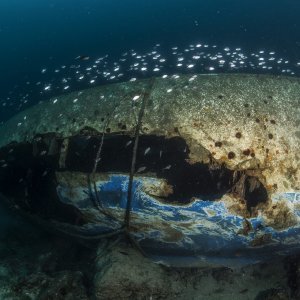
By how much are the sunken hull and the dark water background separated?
11751 mm

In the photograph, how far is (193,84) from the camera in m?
4.93

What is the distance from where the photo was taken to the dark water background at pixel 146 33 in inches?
736

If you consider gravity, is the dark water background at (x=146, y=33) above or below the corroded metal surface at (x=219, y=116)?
above

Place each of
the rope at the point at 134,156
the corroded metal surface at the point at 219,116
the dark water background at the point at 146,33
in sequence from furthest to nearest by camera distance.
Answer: the dark water background at the point at 146,33
the rope at the point at 134,156
the corroded metal surface at the point at 219,116

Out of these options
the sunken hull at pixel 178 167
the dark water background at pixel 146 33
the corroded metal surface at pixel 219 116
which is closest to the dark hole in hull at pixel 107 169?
the sunken hull at pixel 178 167

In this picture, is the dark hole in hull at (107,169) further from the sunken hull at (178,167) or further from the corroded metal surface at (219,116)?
the corroded metal surface at (219,116)

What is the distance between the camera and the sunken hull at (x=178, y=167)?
4.20m

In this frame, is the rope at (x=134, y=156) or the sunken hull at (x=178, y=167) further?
the rope at (x=134, y=156)

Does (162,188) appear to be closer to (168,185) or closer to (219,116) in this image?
(168,185)

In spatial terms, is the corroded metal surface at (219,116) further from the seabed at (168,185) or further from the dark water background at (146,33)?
the dark water background at (146,33)

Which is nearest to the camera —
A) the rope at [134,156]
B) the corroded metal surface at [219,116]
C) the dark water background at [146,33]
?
the corroded metal surface at [219,116]

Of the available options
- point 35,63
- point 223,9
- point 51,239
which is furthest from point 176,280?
point 223,9

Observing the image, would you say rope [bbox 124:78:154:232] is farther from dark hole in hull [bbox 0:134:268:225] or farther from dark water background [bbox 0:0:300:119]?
dark water background [bbox 0:0:300:119]

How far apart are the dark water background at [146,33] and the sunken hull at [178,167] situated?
38.6 ft
